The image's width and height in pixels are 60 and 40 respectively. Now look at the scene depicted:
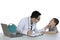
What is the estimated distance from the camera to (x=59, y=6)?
3.77 metres

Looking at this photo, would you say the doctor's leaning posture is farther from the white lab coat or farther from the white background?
the white background

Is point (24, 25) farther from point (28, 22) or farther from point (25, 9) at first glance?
point (25, 9)

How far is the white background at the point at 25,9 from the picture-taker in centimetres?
353

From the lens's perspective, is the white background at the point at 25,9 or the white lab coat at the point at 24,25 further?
the white background at the point at 25,9

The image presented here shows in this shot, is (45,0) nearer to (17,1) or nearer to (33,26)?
(17,1)

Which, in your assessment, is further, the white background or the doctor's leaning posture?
the white background

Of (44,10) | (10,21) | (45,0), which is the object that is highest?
(45,0)

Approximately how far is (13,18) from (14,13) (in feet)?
0.40

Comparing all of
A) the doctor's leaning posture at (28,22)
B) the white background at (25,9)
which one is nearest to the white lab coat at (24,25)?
the doctor's leaning posture at (28,22)

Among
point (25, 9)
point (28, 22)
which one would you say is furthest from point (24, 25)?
point (25, 9)

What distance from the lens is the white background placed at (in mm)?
3533

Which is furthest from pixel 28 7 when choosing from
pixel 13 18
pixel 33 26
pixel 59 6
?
pixel 33 26

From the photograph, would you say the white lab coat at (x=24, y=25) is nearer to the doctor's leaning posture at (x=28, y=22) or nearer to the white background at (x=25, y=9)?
the doctor's leaning posture at (x=28, y=22)

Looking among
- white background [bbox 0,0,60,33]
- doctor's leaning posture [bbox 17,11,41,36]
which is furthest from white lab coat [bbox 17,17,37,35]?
white background [bbox 0,0,60,33]
